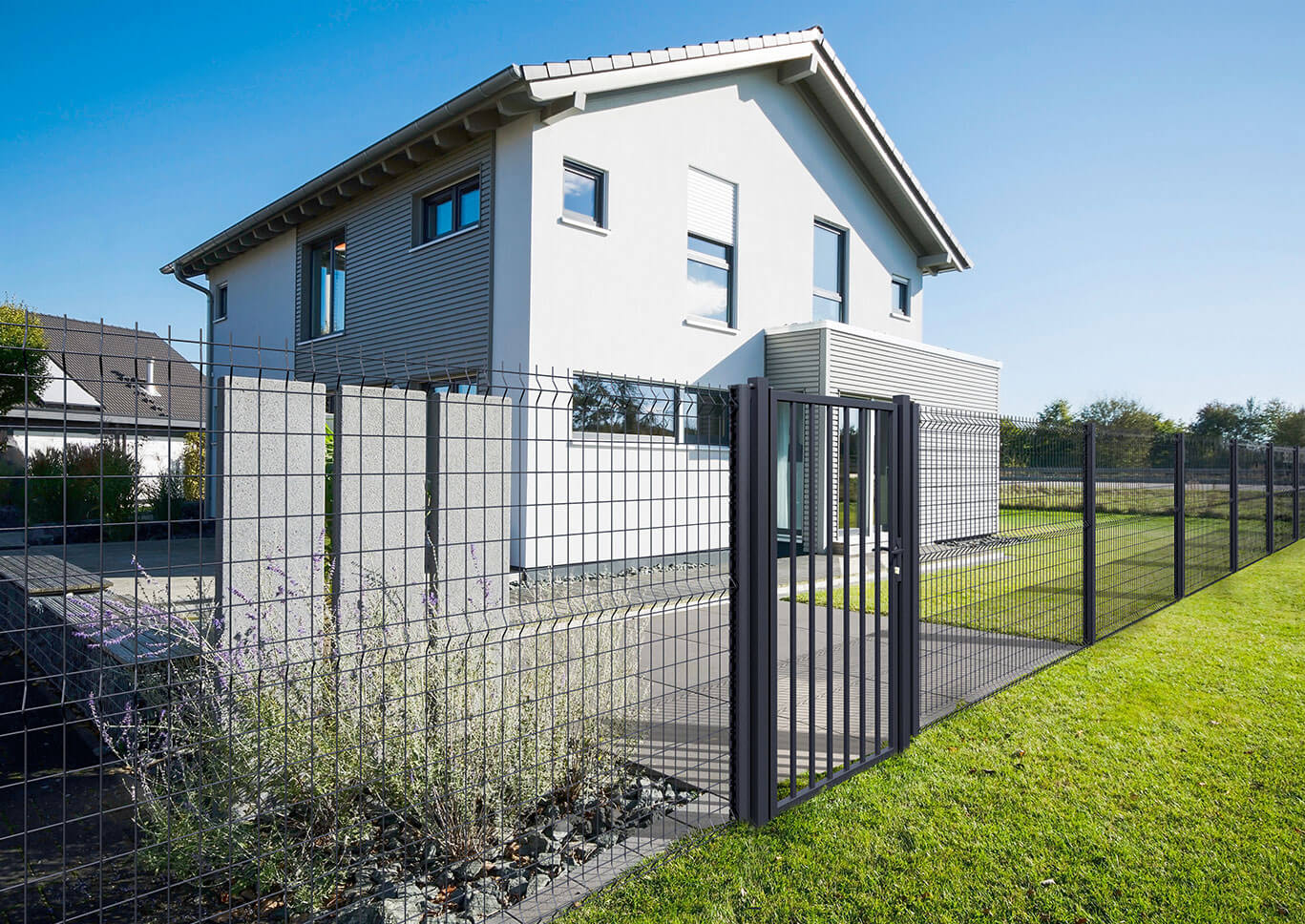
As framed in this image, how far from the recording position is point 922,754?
4.04 meters

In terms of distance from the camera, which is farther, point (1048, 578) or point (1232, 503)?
point (1232, 503)

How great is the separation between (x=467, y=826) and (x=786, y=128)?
12.7 m

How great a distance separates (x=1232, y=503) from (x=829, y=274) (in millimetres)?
7390

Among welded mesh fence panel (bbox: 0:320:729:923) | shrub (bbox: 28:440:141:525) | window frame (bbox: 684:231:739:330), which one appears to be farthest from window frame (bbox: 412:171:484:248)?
welded mesh fence panel (bbox: 0:320:729:923)

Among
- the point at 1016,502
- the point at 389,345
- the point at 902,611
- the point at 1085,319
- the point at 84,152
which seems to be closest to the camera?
the point at 902,611

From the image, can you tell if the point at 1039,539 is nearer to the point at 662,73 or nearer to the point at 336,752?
the point at 336,752

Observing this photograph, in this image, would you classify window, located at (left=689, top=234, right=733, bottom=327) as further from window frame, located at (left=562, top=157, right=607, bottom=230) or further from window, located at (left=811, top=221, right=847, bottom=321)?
window, located at (left=811, top=221, right=847, bottom=321)

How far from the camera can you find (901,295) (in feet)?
52.3

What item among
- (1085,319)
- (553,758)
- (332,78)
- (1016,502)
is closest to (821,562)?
(1016,502)

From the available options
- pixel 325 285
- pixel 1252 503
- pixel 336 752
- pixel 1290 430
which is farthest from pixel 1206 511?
pixel 1290 430

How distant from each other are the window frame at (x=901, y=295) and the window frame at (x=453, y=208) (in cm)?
939

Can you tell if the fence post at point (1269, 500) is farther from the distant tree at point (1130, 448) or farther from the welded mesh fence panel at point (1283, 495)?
the distant tree at point (1130, 448)

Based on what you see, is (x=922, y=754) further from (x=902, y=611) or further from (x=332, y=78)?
(x=332, y=78)

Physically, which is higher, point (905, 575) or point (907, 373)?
point (907, 373)
